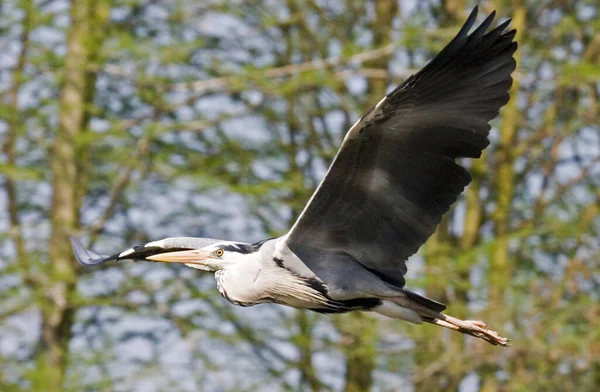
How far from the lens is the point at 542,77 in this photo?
38.4 ft

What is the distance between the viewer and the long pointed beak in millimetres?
6586

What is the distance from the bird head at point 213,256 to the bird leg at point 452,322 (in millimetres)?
838

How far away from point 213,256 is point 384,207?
0.96 m

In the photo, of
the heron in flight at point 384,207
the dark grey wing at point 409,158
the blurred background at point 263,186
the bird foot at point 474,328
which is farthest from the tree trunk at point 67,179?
the bird foot at point 474,328

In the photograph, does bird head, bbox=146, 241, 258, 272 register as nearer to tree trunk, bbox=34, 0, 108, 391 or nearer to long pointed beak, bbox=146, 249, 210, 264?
long pointed beak, bbox=146, 249, 210, 264

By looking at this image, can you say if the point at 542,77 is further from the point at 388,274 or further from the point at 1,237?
the point at 388,274

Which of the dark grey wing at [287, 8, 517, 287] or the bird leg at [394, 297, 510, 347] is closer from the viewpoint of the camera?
the dark grey wing at [287, 8, 517, 287]

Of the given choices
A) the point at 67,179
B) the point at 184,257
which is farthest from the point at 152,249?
the point at 67,179

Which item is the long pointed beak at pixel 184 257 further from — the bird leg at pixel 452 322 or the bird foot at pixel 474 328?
the bird foot at pixel 474 328

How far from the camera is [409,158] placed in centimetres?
606

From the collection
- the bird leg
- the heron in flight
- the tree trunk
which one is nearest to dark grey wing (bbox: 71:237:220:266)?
the heron in flight

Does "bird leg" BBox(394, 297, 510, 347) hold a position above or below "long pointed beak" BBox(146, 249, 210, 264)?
above

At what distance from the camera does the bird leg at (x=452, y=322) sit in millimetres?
6258

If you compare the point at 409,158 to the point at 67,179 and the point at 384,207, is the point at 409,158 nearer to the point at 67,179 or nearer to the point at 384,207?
the point at 384,207
